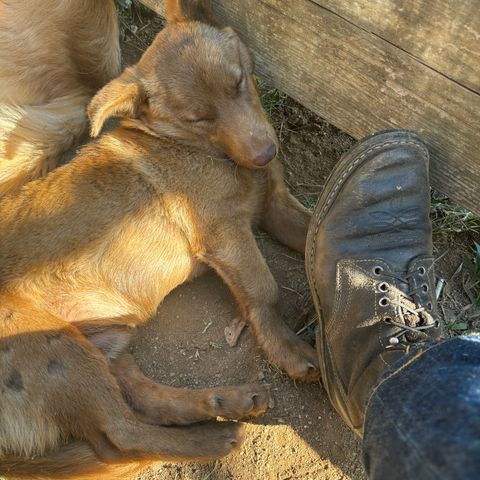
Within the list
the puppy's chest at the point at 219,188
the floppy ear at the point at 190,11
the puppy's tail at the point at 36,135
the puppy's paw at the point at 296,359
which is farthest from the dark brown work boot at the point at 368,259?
the puppy's tail at the point at 36,135

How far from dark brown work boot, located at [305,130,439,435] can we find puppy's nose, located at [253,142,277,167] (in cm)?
30

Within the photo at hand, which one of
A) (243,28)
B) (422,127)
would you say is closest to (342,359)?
(422,127)

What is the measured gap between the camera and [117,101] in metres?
2.71

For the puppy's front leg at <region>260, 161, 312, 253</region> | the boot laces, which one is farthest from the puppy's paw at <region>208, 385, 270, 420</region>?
the puppy's front leg at <region>260, 161, 312, 253</region>

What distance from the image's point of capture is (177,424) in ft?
8.62

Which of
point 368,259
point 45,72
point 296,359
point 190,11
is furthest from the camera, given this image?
point 45,72

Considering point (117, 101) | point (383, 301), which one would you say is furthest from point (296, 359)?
point (117, 101)

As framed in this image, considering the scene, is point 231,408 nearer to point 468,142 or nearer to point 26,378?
point 26,378

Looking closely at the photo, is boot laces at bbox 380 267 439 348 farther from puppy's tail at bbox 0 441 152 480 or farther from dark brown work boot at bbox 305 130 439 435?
puppy's tail at bbox 0 441 152 480

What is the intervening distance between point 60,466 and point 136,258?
36.9 inches

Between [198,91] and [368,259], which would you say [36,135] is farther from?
[368,259]

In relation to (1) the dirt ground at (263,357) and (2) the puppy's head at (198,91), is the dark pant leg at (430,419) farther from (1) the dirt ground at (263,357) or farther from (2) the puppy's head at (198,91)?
(2) the puppy's head at (198,91)

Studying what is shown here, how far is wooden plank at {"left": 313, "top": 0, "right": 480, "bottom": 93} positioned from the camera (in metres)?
1.96

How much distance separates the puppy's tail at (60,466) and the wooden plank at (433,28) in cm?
205
